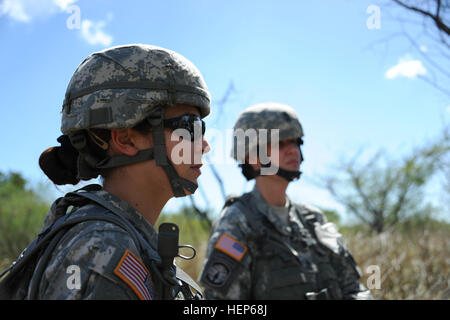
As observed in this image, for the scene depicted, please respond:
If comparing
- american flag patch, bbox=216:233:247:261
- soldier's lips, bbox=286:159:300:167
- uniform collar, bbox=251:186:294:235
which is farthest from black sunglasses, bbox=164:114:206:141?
soldier's lips, bbox=286:159:300:167

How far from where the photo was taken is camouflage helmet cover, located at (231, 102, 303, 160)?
175 inches

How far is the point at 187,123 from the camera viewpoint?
2.18 m

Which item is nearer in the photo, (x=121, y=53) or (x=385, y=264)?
(x=121, y=53)

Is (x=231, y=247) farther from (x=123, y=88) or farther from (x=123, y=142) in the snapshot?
(x=123, y=88)

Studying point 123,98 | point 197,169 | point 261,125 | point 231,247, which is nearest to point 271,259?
point 231,247

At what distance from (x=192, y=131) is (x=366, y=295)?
9.06 feet

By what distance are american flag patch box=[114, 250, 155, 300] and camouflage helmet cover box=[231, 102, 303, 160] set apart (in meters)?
2.90

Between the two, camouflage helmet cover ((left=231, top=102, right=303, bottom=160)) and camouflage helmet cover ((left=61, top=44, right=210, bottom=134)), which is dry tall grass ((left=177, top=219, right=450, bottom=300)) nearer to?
camouflage helmet cover ((left=231, top=102, right=303, bottom=160))

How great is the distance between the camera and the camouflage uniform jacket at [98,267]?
5.02ft

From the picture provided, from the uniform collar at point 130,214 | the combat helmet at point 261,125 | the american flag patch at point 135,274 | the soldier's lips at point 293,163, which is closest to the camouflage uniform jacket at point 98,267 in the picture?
the american flag patch at point 135,274

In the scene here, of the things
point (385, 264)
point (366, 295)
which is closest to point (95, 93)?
point (366, 295)

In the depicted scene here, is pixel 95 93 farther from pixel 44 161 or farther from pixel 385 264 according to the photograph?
pixel 385 264

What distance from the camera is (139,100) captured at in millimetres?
2086
